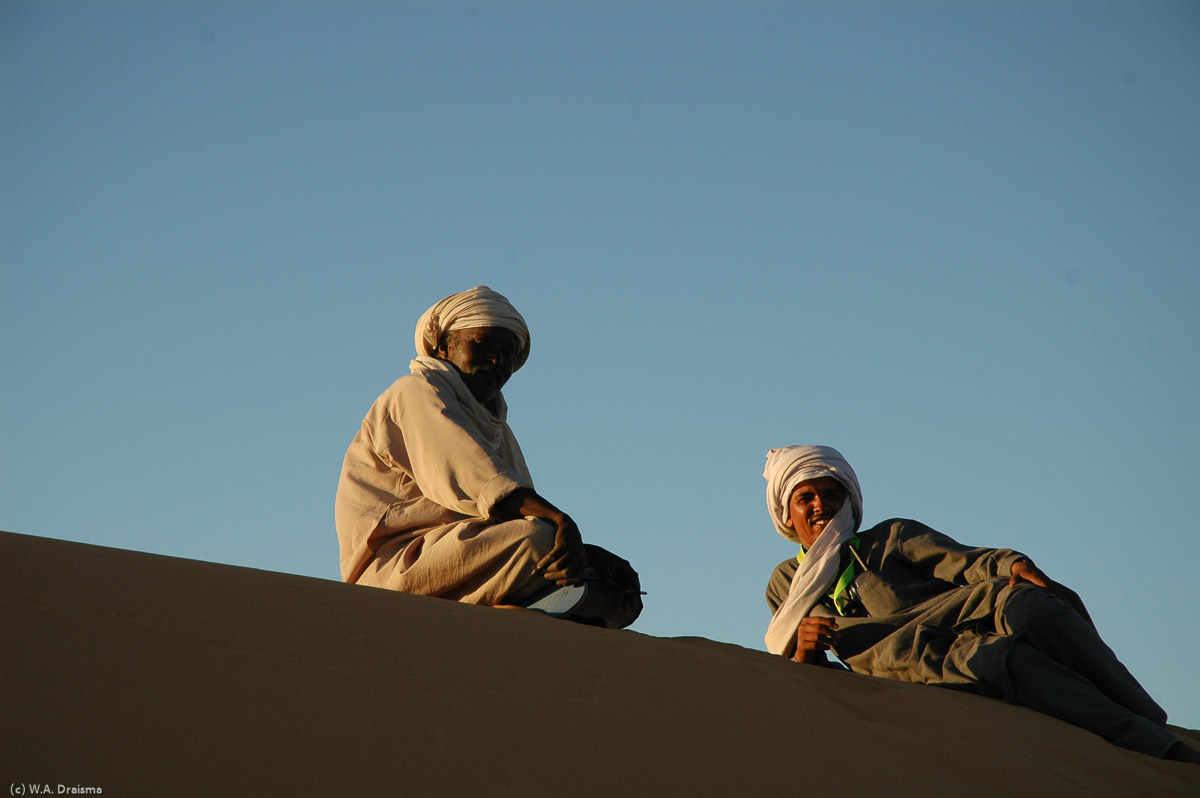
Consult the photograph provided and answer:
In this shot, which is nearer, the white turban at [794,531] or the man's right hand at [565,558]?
the man's right hand at [565,558]

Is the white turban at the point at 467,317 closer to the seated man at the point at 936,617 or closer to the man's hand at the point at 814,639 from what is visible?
the seated man at the point at 936,617

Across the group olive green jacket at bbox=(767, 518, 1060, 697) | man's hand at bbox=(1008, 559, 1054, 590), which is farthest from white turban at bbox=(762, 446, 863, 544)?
man's hand at bbox=(1008, 559, 1054, 590)

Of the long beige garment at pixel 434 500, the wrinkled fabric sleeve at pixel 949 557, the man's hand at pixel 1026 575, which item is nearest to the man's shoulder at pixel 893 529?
the wrinkled fabric sleeve at pixel 949 557

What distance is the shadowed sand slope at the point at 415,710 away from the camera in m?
2.36

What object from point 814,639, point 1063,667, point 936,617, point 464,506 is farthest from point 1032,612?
point 464,506

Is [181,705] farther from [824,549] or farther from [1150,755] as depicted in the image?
[824,549]

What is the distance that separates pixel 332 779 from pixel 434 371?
3225 millimetres

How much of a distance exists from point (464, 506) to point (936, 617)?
199 centimetres

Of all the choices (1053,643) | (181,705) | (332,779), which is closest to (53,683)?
(181,705)

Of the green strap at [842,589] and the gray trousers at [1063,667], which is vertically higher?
the green strap at [842,589]

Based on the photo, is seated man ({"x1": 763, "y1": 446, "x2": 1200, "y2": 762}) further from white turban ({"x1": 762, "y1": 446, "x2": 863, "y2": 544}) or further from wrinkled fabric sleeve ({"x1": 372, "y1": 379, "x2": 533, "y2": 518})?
wrinkled fabric sleeve ({"x1": 372, "y1": 379, "x2": 533, "y2": 518})

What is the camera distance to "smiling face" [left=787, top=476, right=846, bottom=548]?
18.4ft

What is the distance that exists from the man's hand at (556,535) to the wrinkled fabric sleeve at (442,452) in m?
0.05

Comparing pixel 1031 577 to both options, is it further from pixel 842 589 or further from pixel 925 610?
pixel 842 589
